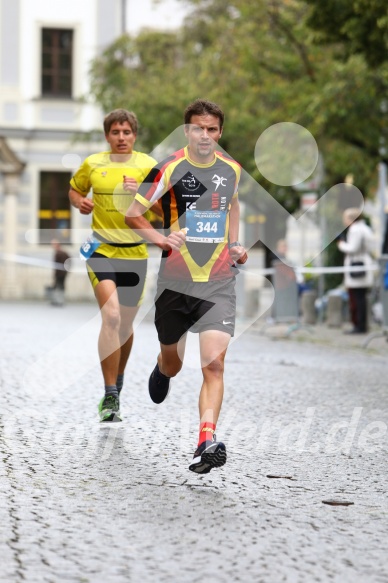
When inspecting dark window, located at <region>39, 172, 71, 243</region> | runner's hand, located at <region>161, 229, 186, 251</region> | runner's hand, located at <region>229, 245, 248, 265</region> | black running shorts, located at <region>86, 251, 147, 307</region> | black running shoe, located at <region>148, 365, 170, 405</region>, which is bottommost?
dark window, located at <region>39, 172, 71, 243</region>

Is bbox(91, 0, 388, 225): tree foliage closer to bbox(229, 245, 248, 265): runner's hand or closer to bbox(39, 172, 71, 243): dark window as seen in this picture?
bbox(39, 172, 71, 243): dark window

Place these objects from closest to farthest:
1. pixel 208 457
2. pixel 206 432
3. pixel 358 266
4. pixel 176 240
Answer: pixel 208 457 < pixel 206 432 < pixel 176 240 < pixel 358 266

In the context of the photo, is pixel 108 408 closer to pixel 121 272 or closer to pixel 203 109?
pixel 121 272

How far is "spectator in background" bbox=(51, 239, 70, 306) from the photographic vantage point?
109 ft

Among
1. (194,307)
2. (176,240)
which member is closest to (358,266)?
(194,307)

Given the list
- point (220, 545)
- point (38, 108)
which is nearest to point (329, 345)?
point (220, 545)

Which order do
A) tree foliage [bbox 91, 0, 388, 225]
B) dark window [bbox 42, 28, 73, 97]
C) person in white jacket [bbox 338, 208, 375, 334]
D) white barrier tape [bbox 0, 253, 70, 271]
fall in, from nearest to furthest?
tree foliage [bbox 91, 0, 388, 225] → person in white jacket [bbox 338, 208, 375, 334] → white barrier tape [bbox 0, 253, 70, 271] → dark window [bbox 42, 28, 73, 97]

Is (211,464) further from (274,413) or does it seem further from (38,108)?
(38,108)

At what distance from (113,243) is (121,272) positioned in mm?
195

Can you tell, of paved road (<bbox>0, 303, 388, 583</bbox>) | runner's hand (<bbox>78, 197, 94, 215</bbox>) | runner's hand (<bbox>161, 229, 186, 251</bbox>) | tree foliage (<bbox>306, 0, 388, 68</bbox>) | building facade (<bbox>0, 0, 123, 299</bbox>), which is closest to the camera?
paved road (<bbox>0, 303, 388, 583</bbox>)

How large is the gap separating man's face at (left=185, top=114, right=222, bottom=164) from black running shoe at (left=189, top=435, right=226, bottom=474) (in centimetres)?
142

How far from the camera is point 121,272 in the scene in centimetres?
832

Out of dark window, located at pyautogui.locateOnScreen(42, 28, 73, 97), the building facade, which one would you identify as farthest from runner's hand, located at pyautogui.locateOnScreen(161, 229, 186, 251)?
dark window, located at pyautogui.locateOnScreen(42, 28, 73, 97)

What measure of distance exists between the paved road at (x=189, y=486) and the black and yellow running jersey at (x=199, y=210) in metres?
0.98
